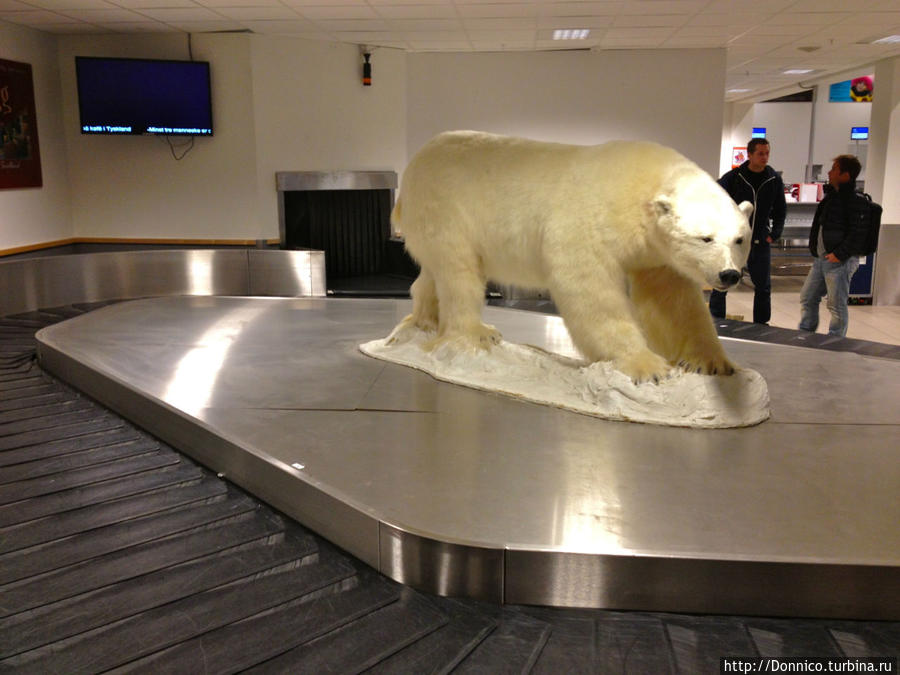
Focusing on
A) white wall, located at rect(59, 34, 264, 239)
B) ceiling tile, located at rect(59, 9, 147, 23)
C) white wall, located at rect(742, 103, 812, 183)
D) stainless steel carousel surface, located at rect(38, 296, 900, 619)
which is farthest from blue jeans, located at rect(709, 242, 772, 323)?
white wall, located at rect(742, 103, 812, 183)

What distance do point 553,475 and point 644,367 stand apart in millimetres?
829

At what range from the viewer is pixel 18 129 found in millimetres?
7328

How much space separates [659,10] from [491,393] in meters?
5.07

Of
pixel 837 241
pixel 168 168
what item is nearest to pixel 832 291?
pixel 837 241

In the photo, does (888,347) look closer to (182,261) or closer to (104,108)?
(182,261)

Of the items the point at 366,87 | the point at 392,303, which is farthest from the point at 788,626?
the point at 366,87

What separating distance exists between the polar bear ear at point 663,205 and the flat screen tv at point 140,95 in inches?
245

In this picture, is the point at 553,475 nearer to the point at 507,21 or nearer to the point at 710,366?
the point at 710,366

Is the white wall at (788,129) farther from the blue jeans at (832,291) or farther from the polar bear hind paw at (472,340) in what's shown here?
the polar bear hind paw at (472,340)

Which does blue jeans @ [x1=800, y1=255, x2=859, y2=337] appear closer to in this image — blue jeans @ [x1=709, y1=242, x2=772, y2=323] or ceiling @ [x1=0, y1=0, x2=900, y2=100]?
blue jeans @ [x1=709, y1=242, x2=772, y2=323]

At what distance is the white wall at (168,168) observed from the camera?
7.97 metres

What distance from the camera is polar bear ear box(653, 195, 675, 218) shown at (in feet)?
9.69

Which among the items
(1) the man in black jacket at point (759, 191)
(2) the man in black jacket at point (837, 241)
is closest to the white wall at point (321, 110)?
(1) the man in black jacket at point (759, 191)

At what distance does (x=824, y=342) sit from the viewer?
15.8 ft
